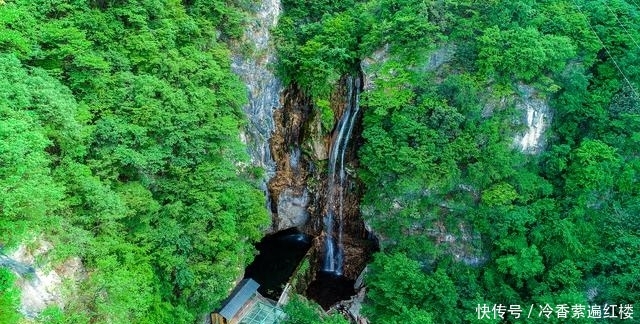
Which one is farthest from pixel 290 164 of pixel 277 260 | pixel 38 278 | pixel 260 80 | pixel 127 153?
pixel 38 278

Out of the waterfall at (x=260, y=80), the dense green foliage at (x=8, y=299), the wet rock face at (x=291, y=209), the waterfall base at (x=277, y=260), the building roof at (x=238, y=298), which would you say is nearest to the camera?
the dense green foliage at (x=8, y=299)

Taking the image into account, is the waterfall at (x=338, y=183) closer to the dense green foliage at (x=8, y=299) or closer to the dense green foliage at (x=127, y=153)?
the dense green foliage at (x=127, y=153)

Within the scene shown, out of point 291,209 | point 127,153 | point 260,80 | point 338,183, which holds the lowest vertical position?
point 291,209

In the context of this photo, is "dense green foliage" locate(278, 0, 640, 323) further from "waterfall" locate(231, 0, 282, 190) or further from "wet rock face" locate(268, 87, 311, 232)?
"wet rock face" locate(268, 87, 311, 232)

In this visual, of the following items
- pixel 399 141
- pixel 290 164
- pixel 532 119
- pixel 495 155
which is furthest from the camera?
pixel 290 164

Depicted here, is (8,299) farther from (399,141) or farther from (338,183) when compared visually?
(338,183)

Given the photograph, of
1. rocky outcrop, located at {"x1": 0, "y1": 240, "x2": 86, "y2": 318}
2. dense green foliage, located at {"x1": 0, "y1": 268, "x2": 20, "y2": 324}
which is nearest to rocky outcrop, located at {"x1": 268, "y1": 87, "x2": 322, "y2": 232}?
rocky outcrop, located at {"x1": 0, "y1": 240, "x2": 86, "y2": 318}

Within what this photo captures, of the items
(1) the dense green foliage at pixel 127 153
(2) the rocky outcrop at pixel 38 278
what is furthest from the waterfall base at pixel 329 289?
(2) the rocky outcrop at pixel 38 278
